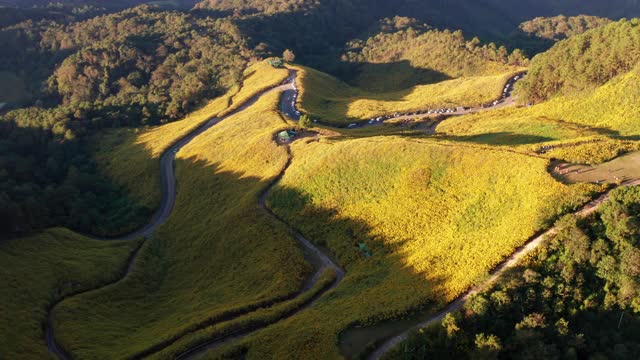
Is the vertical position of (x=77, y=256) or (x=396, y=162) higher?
(x=396, y=162)

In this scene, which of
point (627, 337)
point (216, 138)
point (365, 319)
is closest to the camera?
point (627, 337)

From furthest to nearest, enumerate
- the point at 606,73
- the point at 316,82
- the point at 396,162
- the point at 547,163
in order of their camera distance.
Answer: the point at 316,82
the point at 606,73
the point at 396,162
the point at 547,163

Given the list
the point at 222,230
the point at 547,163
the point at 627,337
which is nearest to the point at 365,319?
the point at 627,337

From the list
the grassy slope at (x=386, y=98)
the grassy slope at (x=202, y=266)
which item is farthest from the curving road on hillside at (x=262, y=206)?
the grassy slope at (x=386, y=98)

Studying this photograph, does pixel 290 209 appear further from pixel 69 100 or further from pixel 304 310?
pixel 69 100

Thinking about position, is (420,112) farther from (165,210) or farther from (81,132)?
(81,132)

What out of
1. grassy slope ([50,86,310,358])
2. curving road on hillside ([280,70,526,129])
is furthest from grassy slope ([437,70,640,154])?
grassy slope ([50,86,310,358])

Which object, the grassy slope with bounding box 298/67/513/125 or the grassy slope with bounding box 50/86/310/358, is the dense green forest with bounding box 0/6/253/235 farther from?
the grassy slope with bounding box 298/67/513/125

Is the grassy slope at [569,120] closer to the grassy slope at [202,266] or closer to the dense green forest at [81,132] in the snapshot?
the grassy slope at [202,266]
